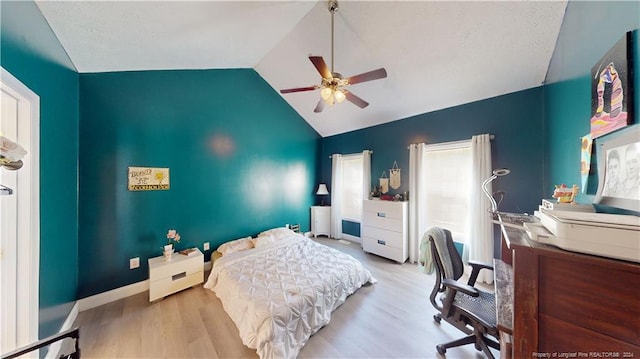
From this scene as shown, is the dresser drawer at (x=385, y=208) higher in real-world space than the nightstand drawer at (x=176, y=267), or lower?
higher

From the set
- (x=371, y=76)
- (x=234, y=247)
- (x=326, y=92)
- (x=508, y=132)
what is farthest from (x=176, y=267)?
(x=508, y=132)

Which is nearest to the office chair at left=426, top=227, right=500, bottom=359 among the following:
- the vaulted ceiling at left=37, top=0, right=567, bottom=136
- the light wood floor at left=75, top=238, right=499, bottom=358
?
the light wood floor at left=75, top=238, right=499, bottom=358

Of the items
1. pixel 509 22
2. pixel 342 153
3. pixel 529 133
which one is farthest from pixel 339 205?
pixel 509 22

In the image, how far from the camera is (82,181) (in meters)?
2.12

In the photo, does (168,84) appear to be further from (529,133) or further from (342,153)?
(529,133)

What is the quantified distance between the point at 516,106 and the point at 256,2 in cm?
331

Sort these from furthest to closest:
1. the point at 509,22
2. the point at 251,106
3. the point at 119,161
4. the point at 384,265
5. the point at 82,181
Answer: the point at 251,106
the point at 384,265
the point at 119,161
the point at 82,181
the point at 509,22

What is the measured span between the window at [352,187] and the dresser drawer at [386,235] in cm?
70

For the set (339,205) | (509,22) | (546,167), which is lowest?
(339,205)

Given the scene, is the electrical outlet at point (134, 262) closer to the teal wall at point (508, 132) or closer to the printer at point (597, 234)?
the printer at point (597, 234)

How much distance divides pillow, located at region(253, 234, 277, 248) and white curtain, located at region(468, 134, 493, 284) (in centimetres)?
292

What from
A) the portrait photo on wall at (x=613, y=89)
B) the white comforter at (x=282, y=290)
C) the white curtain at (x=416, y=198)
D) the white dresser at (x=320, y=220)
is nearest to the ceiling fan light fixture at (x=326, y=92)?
the portrait photo on wall at (x=613, y=89)

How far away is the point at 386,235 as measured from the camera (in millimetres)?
3463

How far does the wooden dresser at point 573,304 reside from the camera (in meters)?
0.57
